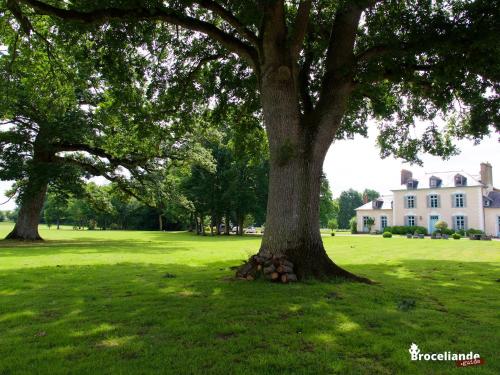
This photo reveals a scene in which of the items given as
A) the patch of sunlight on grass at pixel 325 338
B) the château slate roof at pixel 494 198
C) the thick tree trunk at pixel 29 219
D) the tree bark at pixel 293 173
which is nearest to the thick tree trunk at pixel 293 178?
the tree bark at pixel 293 173

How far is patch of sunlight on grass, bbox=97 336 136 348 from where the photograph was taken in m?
4.60

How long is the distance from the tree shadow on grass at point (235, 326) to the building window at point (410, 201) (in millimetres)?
47164

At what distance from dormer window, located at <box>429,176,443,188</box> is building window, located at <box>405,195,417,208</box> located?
2933 millimetres

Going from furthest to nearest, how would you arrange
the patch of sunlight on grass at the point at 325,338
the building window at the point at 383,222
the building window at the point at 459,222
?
1. the building window at the point at 383,222
2. the building window at the point at 459,222
3. the patch of sunlight on grass at the point at 325,338

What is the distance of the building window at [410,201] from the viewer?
Result: 5353 centimetres

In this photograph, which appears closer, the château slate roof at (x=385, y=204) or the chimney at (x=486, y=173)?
the chimney at (x=486, y=173)

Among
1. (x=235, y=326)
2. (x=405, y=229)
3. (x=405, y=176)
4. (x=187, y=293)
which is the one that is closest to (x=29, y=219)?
(x=187, y=293)

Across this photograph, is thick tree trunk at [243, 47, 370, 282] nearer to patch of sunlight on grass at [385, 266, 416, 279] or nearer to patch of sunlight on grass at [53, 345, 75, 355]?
patch of sunlight on grass at [385, 266, 416, 279]

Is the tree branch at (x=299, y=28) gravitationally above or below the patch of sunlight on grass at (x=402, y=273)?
above

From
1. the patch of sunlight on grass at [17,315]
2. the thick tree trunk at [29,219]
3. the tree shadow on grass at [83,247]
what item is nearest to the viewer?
the patch of sunlight on grass at [17,315]

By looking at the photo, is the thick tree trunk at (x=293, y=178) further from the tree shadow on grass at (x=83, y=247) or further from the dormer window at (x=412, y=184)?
the dormer window at (x=412, y=184)

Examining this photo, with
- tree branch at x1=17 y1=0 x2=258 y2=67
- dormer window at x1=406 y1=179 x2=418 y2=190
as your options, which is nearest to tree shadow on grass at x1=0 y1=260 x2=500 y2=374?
tree branch at x1=17 y1=0 x2=258 y2=67

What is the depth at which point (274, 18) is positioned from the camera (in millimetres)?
9633

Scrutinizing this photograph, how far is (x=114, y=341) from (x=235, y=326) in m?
1.59
